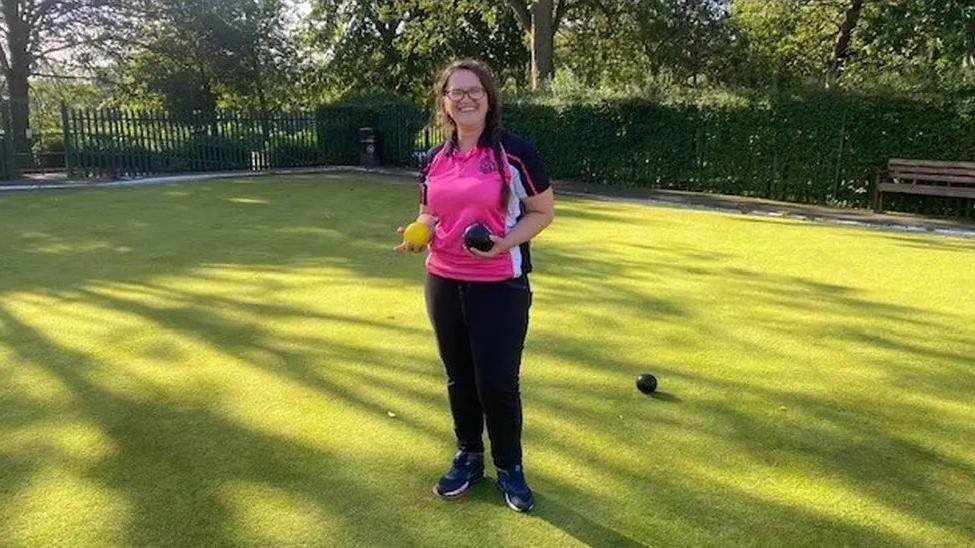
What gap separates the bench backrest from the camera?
13000 mm

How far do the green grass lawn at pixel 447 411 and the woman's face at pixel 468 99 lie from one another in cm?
165

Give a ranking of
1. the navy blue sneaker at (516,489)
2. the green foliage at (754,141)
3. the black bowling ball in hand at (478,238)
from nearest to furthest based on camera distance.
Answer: the black bowling ball in hand at (478,238), the navy blue sneaker at (516,489), the green foliage at (754,141)

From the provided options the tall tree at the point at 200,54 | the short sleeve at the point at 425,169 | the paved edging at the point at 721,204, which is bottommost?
the paved edging at the point at 721,204

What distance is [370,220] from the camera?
11953 millimetres

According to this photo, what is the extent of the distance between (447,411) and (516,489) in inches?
43.3

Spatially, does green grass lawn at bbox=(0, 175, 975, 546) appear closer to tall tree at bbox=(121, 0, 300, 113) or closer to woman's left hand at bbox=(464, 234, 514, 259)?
woman's left hand at bbox=(464, 234, 514, 259)

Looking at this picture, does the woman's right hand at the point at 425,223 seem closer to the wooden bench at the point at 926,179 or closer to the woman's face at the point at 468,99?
the woman's face at the point at 468,99

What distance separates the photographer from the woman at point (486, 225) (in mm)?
3025

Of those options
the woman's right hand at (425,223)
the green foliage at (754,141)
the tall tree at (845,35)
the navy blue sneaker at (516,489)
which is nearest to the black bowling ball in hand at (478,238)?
the woman's right hand at (425,223)

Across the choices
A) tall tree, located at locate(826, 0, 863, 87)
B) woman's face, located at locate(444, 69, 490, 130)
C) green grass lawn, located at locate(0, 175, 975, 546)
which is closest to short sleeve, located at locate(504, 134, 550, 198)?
woman's face, located at locate(444, 69, 490, 130)

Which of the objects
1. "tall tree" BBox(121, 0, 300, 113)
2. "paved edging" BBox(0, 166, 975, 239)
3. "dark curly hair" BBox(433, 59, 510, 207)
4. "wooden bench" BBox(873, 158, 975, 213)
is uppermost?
"tall tree" BBox(121, 0, 300, 113)

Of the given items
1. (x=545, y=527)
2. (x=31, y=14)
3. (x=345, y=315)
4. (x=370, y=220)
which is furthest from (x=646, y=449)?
(x=31, y=14)

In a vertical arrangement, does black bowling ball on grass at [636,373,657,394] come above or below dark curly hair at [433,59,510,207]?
below

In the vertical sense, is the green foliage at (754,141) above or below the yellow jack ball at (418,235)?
above
